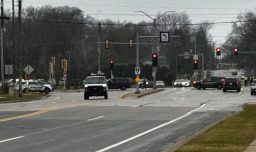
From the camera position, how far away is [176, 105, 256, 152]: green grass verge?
1395 centimetres

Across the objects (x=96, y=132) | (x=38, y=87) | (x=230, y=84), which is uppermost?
(x=230, y=84)

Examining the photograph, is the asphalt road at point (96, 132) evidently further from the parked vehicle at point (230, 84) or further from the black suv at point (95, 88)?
the parked vehicle at point (230, 84)

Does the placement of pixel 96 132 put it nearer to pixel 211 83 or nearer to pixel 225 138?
pixel 225 138

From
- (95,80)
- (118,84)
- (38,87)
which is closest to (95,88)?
(95,80)

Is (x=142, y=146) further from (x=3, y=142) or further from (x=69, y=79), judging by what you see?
(x=69, y=79)

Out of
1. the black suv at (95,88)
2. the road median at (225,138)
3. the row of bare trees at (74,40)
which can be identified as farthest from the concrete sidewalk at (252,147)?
the row of bare trees at (74,40)

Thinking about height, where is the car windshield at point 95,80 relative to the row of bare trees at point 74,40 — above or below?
below

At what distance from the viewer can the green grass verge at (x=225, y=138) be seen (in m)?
13.9

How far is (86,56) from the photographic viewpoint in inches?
5010

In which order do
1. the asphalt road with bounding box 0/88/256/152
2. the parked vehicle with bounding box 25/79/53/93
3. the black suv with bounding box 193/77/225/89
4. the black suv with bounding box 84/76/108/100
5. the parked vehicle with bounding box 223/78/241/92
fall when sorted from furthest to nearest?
the black suv with bounding box 193/77/225/89 < the parked vehicle with bounding box 25/79/53/93 < the parked vehicle with bounding box 223/78/241/92 < the black suv with bounding box 84/76/108/100 < the asphalt road with bounding box 0/88/256/152

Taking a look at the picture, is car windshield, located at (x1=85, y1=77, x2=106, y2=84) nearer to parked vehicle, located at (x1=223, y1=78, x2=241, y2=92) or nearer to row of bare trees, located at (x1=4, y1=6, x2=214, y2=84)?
parked vehicle, located at (x1=223, y1=78, x2=241, y2=92)

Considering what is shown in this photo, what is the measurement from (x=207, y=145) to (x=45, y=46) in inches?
4939

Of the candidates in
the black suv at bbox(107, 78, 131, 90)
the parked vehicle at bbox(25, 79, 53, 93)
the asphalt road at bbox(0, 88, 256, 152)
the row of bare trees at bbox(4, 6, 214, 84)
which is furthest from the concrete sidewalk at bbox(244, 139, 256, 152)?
the row of bare trees at bbox(4, 6, 214, 84)

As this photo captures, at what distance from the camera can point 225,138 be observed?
Result: 16.3 meters
